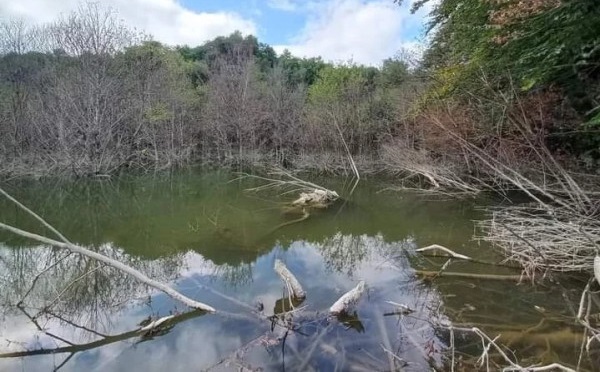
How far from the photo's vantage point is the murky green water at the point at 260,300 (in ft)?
15.0

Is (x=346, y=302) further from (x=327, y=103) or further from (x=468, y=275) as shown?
(x=327, y=103)

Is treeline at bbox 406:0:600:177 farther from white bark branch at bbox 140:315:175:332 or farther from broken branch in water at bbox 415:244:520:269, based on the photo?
white bark branch at bbox 140:315:175:332

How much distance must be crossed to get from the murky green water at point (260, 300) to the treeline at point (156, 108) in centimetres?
946

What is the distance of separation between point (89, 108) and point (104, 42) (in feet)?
11.6

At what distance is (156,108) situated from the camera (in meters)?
23.8

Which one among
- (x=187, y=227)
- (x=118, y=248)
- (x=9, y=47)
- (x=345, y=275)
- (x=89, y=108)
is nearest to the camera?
(x=345, y=275)

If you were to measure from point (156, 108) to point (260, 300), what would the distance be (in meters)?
20.1

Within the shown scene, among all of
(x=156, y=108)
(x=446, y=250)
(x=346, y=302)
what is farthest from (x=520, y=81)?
(x=156, y=108)

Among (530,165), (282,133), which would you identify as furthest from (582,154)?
(282,133)

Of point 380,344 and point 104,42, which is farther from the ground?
point 104,42

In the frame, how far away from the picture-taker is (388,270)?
7336 mm

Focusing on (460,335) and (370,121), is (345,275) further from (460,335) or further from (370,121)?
(370,121)

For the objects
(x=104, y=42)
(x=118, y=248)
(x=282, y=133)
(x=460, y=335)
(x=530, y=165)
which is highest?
(x=104, y=42)

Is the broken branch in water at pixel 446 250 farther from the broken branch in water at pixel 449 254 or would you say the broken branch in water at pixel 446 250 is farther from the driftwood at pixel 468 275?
the driftwood at pixel 468 275
